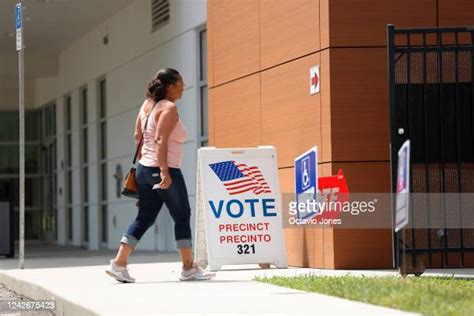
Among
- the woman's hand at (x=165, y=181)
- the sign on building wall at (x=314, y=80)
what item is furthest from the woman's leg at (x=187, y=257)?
the sign on building wall at (x=314, y=80)

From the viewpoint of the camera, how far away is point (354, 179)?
11.2m

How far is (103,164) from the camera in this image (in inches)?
913

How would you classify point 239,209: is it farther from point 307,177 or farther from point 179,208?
point 179,208

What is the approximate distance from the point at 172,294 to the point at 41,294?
Answer: 1.90 meters

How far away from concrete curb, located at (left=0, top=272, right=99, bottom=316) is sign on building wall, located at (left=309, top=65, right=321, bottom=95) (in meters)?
3.54

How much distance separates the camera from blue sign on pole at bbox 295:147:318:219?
11430 mm

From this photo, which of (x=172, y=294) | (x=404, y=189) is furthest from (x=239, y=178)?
(x=404, y=189)

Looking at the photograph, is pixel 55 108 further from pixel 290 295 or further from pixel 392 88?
pixel 290 295

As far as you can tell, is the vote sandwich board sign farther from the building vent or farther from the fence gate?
the building vent

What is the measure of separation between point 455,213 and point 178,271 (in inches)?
111

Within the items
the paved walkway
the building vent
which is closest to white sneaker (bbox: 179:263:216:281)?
the paved walkway

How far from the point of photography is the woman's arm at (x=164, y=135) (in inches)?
362

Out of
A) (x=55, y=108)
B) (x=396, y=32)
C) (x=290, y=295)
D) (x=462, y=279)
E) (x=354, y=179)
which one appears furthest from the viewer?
(x=55, y=108)

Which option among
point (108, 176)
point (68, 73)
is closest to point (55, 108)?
point (68, 73)
